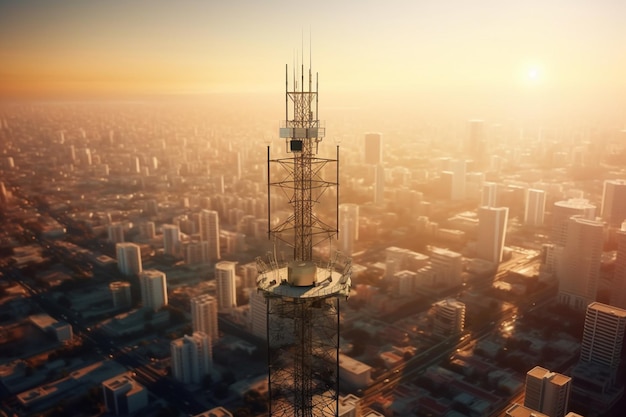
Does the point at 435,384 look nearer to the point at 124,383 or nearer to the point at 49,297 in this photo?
the point at 124,383

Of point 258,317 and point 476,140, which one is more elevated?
point 476,140

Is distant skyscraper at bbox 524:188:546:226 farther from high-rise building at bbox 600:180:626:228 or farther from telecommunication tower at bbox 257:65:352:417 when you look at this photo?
telecommunication tower at bbox 257:65:352:417

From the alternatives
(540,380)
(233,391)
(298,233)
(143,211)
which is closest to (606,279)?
(540,380)

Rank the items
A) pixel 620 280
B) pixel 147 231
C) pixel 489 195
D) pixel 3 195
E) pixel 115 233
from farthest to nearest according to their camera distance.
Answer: pixel 489 195 → pixel 147 231 → pixel 3 195 → pixel 115 233 → pixel 620 280

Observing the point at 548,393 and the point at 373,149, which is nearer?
the point at 548,393

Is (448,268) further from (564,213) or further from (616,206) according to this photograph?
(616,206)

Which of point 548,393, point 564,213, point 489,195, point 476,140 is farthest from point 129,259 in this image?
point 476,140

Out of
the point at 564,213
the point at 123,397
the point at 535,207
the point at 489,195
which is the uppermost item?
the point at 564,213

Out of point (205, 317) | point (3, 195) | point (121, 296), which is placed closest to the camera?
point (205, 317)
